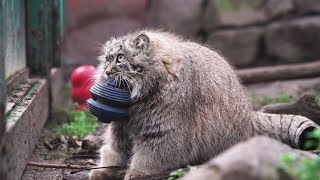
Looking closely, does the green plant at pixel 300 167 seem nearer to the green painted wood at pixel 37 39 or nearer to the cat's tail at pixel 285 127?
the cat's tail at pixel 285 127

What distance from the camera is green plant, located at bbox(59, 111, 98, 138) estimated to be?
5880 mm

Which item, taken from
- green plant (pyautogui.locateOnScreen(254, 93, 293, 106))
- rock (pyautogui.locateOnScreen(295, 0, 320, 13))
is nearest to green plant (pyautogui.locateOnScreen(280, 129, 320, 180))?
green plant (pyautogui.locateOnScreen(254, 93, 293, 106))

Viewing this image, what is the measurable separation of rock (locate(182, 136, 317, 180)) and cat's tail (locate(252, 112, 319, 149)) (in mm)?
1895

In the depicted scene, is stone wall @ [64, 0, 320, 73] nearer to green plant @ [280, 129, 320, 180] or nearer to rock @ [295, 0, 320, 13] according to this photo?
rock @ [295, 0, 320, 13]

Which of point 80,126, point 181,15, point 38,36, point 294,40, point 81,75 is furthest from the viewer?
point 181,15

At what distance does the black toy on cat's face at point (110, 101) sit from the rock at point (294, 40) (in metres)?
5.62

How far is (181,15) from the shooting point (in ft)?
31.8

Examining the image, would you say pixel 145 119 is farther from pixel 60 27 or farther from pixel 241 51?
pixel 241 51

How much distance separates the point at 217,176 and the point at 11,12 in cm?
317

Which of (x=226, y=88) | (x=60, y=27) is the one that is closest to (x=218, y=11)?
(x=60, y=27)

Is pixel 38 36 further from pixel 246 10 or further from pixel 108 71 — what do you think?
pixel 246 10

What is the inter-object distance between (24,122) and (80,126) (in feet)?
5.68

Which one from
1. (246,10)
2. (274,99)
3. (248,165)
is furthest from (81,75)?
(248,165)

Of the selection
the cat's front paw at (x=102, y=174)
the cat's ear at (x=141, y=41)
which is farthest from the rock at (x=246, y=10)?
the cat's front paw at (x=102, y=174)
